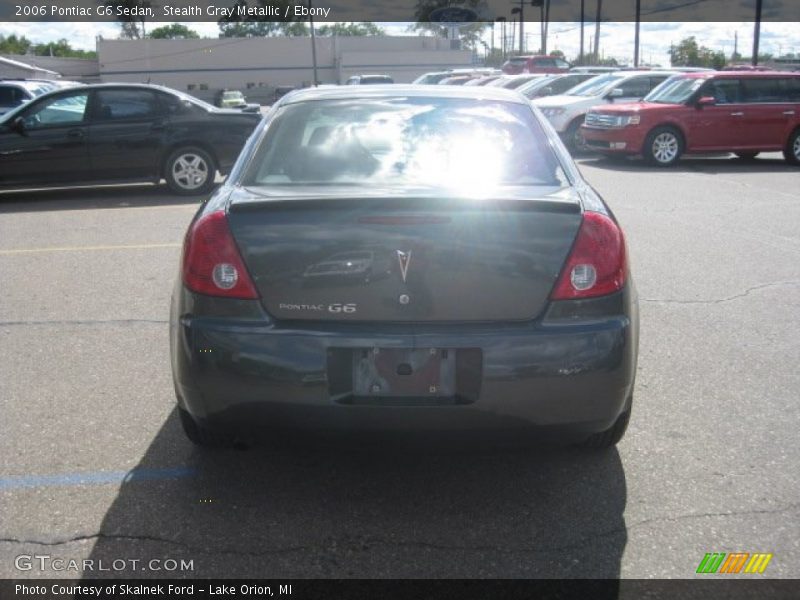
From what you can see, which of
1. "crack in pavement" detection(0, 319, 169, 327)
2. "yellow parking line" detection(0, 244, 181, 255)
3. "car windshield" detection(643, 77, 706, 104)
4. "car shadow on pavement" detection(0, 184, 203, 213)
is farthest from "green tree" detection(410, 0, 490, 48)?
"crack in pavement" detection(0, 319, 169, 327)

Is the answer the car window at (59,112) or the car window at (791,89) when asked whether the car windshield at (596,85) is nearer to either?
the car window at (791,89)

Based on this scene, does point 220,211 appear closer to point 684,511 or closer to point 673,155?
point 684,511

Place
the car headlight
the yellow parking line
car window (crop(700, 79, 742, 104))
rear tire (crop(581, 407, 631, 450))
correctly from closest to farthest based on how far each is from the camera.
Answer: rear tire (crop(581, 407, 631, 450))
the yellow parking line
car window (crop(700, 79, 742, 104))
the car headlight

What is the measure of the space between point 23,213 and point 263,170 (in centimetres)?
853

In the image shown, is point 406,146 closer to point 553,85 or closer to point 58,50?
point 553,85

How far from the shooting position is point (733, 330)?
225 inches

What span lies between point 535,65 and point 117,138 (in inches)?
1312

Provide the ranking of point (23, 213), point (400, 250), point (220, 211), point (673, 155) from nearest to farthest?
point (400, 250), point (220, 211), point (23, 213), point (673, 155)

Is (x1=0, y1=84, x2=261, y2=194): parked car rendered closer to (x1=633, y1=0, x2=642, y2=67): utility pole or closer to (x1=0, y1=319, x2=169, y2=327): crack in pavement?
(x1=0, y1=319, x2=169, y2=327): crack in pavement

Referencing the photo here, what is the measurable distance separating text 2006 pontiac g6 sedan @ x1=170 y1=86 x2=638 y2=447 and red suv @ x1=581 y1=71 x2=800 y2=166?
43.2 feet

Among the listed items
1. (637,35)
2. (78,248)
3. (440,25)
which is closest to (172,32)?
(440,25)

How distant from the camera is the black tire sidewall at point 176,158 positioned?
474 inches

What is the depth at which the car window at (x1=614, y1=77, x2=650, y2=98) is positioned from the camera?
62.2 ft

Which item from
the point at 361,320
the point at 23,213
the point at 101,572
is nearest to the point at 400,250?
the point at 361,320
